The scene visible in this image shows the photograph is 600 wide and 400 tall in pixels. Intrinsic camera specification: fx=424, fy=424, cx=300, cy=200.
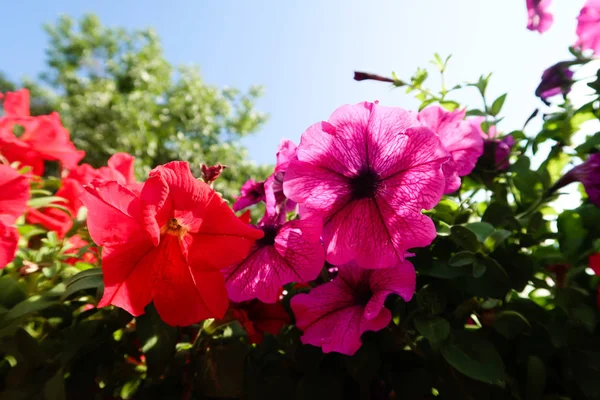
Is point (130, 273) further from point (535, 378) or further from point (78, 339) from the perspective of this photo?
point (535, 378)

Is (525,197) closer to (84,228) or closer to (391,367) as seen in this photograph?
(391,367)

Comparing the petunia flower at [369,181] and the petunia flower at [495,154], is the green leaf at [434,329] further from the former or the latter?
the petunia flower at [495,154]

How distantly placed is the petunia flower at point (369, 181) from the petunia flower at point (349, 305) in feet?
0.11

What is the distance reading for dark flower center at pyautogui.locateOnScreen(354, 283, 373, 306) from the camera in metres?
0.49

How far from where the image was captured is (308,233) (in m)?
0.43

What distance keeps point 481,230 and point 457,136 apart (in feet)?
0.48

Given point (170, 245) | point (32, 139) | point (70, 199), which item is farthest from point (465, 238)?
point (32, 139)

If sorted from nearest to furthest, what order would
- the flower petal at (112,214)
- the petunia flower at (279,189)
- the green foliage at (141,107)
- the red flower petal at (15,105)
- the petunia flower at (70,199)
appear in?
the flower petal at (112,214) < the petunia flower at (279,189) < the petunia flower at (70,199) < the red flower petal at (15,105) < the green foliage at (141,107)

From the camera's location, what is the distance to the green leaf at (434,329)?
44 centimetres

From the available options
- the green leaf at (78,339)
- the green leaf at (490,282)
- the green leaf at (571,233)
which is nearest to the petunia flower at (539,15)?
the green leaf at (571,233)

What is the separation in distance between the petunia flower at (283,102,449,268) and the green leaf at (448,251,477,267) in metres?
0.08

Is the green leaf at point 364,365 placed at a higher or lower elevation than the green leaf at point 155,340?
lower

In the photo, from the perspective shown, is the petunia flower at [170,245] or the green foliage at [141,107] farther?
the green foliage at [141,107]

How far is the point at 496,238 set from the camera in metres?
0.48
